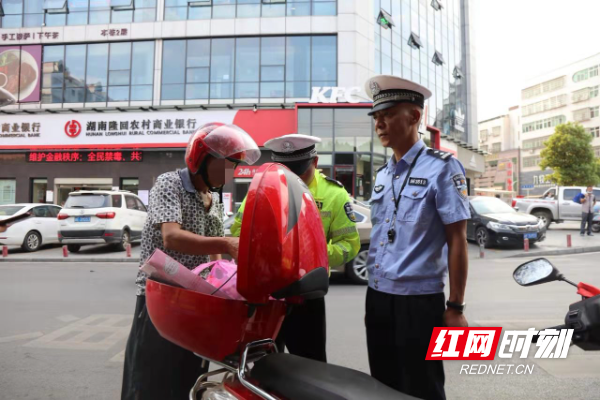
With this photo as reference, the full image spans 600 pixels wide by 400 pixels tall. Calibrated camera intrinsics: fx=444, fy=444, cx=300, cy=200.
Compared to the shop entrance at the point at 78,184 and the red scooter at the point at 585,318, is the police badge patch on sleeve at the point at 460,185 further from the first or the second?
the shop entrance at the point at 78,184

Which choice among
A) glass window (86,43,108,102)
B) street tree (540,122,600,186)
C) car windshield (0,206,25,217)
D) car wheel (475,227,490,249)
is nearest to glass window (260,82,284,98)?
glass window (86,43,108,102)

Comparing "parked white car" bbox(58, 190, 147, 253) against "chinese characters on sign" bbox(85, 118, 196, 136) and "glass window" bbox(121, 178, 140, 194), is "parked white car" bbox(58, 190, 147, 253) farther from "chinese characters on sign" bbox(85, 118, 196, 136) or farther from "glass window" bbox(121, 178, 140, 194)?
"glass window" bbox(121, 178, 140, 194)

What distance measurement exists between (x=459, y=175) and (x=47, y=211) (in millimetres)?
14986

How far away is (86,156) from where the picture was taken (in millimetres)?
22781

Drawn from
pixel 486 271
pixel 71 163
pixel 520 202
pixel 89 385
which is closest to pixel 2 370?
pixel 89 385

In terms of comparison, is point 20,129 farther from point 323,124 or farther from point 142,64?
point 323,124

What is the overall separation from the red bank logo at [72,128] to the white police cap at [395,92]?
23.7 metres

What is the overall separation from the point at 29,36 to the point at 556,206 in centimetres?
2752

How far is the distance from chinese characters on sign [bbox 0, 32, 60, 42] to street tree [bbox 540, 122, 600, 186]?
36.3m

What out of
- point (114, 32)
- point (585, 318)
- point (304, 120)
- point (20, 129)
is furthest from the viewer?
point (114, 32)

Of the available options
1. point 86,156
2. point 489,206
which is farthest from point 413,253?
point 86,156

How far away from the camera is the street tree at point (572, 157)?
35.6 metres

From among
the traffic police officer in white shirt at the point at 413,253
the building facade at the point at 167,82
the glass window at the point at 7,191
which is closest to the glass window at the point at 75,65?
the building facade at the point at 167,82

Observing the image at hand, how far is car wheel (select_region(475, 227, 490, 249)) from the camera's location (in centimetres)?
1293
